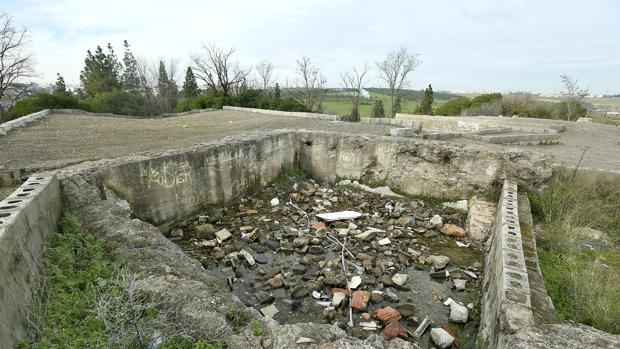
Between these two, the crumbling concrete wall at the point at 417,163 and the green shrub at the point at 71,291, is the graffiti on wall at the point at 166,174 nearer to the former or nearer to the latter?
the green shrub at the point at 71,291

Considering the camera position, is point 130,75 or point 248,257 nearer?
point 248,257

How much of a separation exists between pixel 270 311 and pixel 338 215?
3.01 metres

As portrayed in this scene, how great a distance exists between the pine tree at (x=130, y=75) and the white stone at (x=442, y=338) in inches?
1600

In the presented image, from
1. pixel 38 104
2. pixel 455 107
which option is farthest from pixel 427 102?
pixel 38 104

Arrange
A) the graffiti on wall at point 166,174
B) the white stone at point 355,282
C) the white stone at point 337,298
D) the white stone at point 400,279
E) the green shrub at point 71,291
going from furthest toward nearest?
the graffiti on wall at point 166,174
the white stone at point 400,279
the white stone at point 355,282
the white stone at point 337,298
the green shrub at point 71,291

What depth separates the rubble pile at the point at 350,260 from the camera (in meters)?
4.29

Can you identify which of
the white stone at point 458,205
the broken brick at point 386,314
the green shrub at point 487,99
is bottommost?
the broken brick at point 386,314

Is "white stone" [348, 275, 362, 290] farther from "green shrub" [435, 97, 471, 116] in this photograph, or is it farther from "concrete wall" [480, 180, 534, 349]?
"green shrub" [435, 97, 471, 116]

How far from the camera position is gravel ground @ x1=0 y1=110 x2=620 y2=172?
20.7 feet

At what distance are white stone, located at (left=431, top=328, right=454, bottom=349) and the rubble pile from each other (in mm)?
13

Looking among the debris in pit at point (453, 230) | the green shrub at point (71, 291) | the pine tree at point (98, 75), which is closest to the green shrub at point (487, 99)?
the debris in pit at point (453, 230)

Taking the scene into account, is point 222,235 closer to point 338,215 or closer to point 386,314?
point 338,215

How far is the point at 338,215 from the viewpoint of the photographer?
695cm

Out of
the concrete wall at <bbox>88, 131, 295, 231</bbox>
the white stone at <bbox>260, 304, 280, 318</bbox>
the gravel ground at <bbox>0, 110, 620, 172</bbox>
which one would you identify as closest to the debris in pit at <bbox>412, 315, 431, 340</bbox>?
the white stone at <bbox>260, 304, 280, 318</bbox>
